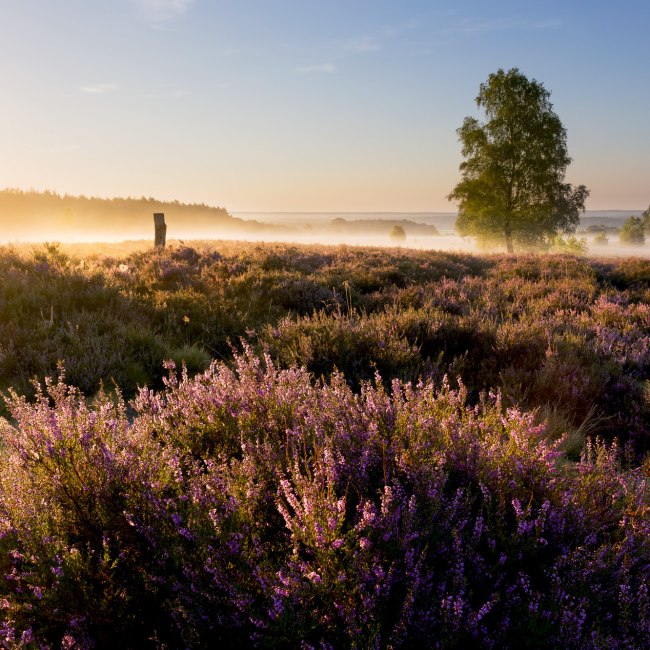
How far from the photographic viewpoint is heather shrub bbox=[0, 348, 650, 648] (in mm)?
1500

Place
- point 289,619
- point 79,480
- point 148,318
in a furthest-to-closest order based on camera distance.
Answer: point 148,318 < point 79,480 < point 289,619

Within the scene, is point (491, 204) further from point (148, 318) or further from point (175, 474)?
point (175, 474)

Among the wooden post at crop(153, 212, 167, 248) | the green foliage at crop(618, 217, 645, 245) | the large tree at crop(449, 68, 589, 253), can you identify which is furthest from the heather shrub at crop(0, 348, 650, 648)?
the green foliage at crop(618, 217, 645, 245)

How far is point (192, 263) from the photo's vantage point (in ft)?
38.7

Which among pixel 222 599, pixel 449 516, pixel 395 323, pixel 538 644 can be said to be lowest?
pixel 538 644

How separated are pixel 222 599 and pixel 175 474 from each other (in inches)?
27.2

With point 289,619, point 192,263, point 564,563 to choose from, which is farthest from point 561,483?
point 192,263

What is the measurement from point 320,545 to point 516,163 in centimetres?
3444

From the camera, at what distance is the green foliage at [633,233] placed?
99688mm

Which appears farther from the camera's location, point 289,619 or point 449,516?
point 449,516

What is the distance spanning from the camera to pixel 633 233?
3947 inches

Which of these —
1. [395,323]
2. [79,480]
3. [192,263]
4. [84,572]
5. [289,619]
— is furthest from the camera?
[192,263]

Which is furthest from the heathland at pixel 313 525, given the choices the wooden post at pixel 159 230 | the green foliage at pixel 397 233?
the green foliage at pixel 397 233

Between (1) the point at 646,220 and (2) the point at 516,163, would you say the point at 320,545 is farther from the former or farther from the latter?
(1) the point at 646,220
